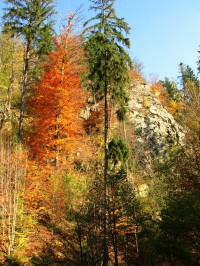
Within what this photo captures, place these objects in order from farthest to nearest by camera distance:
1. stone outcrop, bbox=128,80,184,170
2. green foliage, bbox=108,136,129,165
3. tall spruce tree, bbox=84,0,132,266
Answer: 1. stone outcrop, bbox=128,80,184,170
2. green foliage, bbox=108,136,129,165
3. tall spruce tree, bbox=84,0,132,266

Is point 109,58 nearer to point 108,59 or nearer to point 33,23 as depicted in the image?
point 108,59

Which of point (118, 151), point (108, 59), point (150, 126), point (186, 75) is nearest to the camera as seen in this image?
point (108, 59)

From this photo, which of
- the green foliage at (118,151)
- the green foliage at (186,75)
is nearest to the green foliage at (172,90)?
the green foliage at (186,75)

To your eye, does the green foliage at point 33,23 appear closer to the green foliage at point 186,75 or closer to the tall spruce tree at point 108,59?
the tall spruce tree at point 108,59

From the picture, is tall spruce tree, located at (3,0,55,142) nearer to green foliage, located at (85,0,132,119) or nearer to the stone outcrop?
green foliage, located at (85,0,132,119)

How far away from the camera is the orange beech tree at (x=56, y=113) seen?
19.5m

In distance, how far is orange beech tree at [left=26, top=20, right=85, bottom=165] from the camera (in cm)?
1952

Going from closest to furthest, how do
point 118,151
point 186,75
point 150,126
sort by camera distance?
point 118,151 < point 150,126 < point 186,75

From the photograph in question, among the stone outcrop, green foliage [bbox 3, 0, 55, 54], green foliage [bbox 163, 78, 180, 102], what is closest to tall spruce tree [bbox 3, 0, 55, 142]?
green foliage [bbox 3, 0, 55, 54]

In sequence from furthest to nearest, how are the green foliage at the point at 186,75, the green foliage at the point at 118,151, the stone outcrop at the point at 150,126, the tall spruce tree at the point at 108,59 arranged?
1. the green foliage at the point at 186,75
2. the stone outcrop at the point at 150,126
3. the green foliage at the point at 118,151
4. the tall spruce tree at the point at 108,59

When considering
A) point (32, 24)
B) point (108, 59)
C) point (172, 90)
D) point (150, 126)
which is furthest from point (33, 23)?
point (172, 90)

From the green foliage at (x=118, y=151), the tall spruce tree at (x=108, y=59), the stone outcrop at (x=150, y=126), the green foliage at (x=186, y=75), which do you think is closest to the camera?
the tall spruce tree at (x=108, y=59)

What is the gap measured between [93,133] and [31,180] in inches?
602

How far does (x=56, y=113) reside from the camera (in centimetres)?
2017
